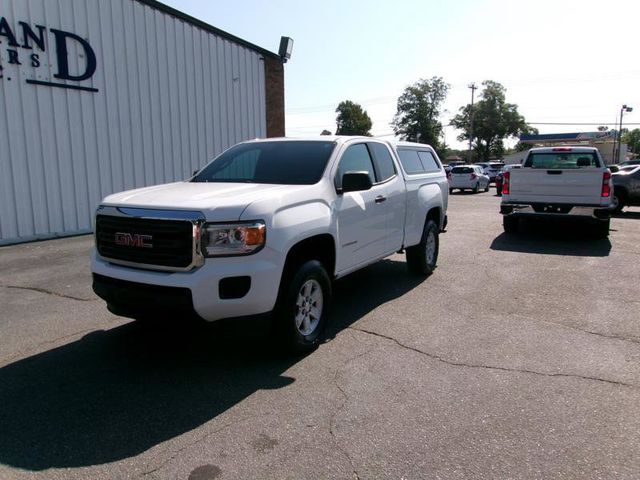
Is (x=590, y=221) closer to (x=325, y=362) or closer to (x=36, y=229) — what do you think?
(x=325, y=362)

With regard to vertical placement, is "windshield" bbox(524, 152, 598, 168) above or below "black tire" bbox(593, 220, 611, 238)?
above

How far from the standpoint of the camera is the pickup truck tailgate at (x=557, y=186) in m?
10.0

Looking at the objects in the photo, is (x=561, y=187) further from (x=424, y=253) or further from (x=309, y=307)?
(x=309, y=307)

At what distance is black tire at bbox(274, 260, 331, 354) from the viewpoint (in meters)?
4.07

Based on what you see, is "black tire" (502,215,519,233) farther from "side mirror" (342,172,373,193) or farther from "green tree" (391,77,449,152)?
"green tree" (391,77,449,152)

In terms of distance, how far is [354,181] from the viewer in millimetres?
4699

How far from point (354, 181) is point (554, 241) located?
24.7ft

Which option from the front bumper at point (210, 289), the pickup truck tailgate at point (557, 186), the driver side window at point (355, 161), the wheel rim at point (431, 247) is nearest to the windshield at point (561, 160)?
the pickup truck tailgate at point (557, 186)

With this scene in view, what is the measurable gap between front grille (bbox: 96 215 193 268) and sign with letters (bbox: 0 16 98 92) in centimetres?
835

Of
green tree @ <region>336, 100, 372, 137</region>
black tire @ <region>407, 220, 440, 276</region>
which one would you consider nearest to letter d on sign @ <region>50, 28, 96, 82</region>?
black tire @ <region>407, 220, 440, 276</region>

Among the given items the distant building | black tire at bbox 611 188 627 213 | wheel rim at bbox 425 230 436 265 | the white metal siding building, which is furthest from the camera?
the distant building

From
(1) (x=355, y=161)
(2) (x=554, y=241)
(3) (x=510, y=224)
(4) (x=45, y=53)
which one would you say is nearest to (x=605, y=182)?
(2) (x=554, y=241)

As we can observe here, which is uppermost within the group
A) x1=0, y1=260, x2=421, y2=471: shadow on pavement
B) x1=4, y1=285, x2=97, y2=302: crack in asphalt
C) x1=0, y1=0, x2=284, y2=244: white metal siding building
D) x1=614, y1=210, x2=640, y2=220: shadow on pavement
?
x1=0, y1=0, x2=284, y2=244: white metal siding building

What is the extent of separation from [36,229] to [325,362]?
9280 mm
